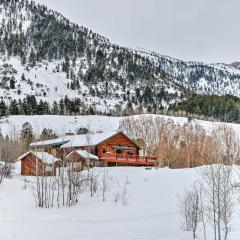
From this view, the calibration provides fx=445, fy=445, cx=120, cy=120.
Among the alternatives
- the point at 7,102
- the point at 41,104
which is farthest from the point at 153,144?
the point at 7,102

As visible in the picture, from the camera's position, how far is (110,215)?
30641 millimetres

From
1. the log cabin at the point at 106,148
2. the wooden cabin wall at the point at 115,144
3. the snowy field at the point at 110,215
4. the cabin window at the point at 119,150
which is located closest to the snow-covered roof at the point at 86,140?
the log cabin at the point at 106,148

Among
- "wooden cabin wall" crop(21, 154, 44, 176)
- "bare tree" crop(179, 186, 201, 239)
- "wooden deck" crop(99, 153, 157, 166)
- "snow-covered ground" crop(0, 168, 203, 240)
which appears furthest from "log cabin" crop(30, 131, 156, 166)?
"bare tree" crop(179, 186, 201, 239)

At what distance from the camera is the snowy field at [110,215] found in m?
24.4

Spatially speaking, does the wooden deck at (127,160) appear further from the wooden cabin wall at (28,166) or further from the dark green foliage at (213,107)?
the dark green foliage at (213,107)

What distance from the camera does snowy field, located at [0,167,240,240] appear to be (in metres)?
24.4

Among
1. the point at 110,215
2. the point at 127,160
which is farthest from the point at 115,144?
the point at 110,215

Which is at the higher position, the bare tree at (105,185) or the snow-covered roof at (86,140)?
the snow-covered roof at (86,140)

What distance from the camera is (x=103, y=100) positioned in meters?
178

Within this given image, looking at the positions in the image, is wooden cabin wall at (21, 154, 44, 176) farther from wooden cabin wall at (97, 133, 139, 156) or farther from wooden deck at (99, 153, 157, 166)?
wooden cabin wall at (97, 133, 139, 156)

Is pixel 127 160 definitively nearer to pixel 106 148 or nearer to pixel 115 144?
pixel 106 148

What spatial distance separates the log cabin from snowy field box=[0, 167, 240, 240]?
45.7 feet

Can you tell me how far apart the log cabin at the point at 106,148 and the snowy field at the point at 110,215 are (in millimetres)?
13923

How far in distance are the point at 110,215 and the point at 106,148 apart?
31708mm
